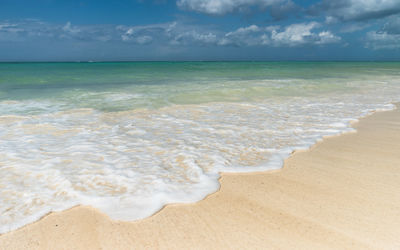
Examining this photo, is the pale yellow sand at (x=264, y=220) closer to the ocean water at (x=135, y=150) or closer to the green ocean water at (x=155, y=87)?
the ocean water at (x=135, y=150)

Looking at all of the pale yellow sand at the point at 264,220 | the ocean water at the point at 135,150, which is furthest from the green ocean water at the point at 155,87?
the pale yellow sand at the point at 264,220

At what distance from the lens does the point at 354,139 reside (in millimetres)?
5273

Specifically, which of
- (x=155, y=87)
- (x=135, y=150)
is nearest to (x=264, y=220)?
(x=135, y=150)

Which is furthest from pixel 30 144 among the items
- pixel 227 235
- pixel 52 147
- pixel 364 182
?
pixel 364 182

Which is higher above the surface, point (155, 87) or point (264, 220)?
point (155, 87)

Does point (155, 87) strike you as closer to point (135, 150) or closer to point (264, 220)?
point (135, 150)

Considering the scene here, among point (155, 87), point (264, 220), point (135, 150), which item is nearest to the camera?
point (264, 220)

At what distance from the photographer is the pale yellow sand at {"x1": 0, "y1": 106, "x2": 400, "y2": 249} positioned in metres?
2.36

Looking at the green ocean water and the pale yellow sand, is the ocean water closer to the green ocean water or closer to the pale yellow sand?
the pale yellow sand

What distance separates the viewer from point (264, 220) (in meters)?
2.68

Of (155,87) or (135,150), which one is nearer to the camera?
(135,150)

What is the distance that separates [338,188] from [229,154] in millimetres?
1682

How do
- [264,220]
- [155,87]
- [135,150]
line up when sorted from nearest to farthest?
[264,220] → [135,150] → [155,87]

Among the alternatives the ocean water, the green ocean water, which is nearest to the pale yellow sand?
the ocean water
